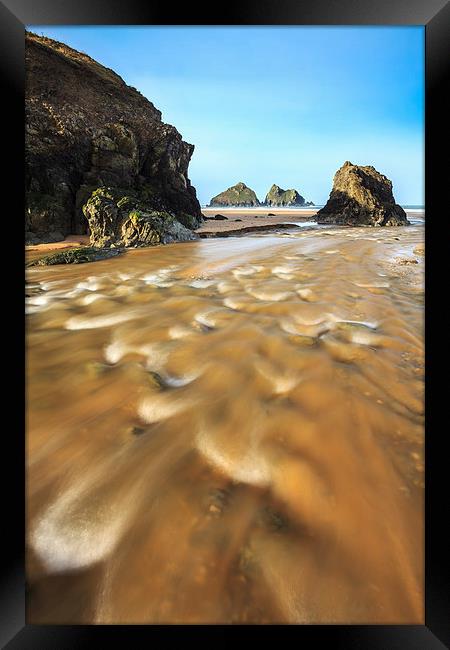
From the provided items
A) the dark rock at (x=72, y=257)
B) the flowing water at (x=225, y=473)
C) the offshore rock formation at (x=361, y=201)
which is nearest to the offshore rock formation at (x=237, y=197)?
the offshore rock formation at (x=361, y=201)

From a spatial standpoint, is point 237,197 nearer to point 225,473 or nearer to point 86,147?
point 86,147

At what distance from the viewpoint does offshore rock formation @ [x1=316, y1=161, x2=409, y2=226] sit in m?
22.1

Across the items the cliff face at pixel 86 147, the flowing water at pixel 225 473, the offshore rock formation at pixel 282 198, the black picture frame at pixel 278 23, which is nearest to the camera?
the flowing water at pixel 225 473

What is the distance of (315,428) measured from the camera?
1409 millimetres

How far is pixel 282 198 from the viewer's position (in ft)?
234

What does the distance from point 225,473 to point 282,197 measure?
252ft

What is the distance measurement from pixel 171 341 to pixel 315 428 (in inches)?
47.7

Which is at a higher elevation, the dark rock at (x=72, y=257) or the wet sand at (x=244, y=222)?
the wet sand at (x=244, y=222)

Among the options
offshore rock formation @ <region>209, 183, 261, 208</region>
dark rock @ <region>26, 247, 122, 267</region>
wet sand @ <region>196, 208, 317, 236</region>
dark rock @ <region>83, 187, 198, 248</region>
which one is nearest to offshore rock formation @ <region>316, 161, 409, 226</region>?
wet sand @ <region>196, 208, 317, 236</region>

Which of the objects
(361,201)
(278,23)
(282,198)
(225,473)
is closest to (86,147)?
Answer: (278,23)

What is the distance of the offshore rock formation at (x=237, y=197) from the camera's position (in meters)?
64.2

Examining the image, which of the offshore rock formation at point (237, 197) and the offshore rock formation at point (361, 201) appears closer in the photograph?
the offshore rock formation at point (361, 201)

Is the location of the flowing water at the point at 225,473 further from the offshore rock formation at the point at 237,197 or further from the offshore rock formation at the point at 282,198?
the offshore rock formation at the point at 282,198

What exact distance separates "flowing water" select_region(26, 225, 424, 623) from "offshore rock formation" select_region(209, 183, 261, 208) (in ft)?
214
